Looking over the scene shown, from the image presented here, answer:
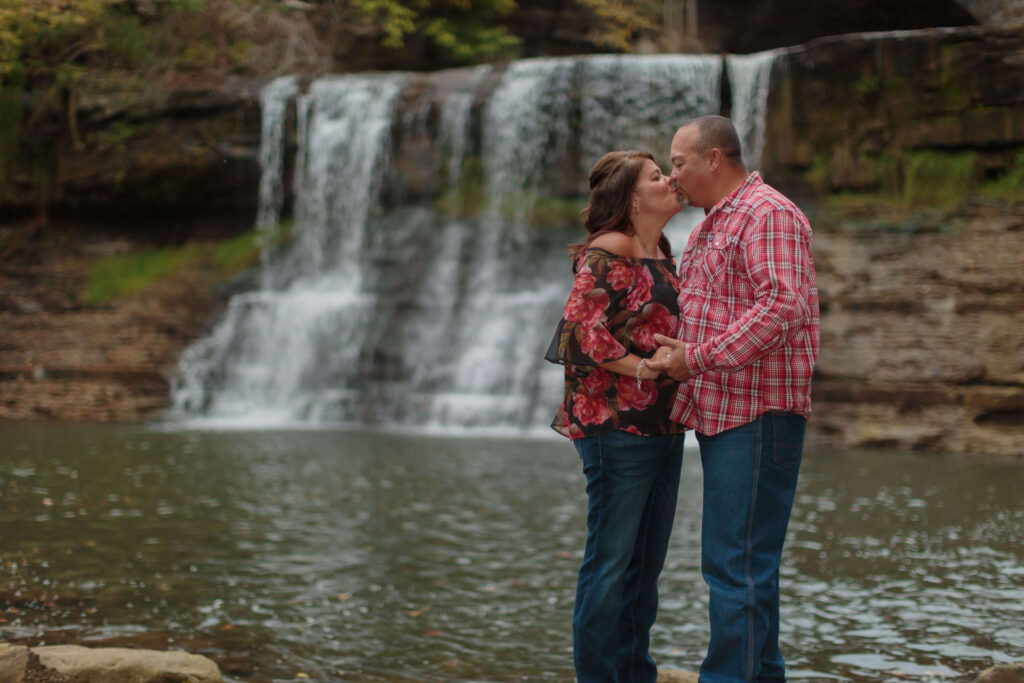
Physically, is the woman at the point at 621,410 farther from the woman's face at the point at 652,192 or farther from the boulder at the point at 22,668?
the boulder at the point at 22,668

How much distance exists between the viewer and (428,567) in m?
6.42

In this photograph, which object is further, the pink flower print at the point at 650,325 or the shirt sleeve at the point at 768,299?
the pink flower print at the point at 650,325

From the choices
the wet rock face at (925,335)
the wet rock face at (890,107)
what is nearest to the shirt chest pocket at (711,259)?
the wet rock face at (925,335)

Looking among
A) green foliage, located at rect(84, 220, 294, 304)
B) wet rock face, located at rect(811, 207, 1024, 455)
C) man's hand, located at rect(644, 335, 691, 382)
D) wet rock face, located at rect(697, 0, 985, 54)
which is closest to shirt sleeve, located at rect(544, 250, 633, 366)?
man's hand, located at rect(644, 335, 691, 382)

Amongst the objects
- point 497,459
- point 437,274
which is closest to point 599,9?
point 437,274

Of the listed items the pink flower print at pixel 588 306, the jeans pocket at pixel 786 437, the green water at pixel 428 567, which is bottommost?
the green water at pixel 428 567

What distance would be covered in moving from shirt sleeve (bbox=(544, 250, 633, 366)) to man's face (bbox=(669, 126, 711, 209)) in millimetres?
325

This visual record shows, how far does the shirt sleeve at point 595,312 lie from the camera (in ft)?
11.1

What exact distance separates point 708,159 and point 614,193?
0.32m

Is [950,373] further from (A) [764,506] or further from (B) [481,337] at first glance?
(A) [764,506]

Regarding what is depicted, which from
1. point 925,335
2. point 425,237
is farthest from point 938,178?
point 425,237

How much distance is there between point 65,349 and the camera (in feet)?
60.4

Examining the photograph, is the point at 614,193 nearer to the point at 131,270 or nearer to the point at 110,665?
the point at 110,665

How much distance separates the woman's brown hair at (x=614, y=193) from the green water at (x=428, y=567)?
1.95 metres
